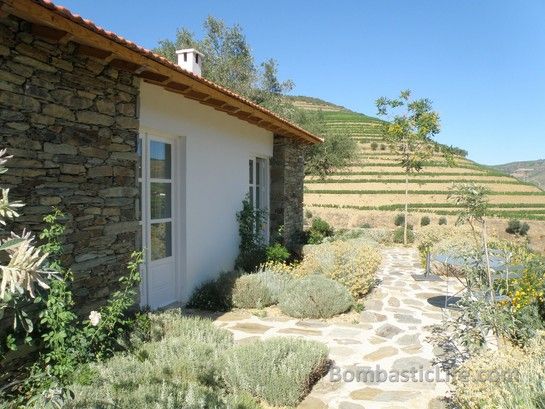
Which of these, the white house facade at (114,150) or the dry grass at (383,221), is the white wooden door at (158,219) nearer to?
the white house facade at (114,150)

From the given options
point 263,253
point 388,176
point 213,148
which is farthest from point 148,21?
point 388,176

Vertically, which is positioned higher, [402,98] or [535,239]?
[402,98]

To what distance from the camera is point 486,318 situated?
4.25 m

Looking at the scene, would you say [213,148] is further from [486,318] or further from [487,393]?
[487,393]

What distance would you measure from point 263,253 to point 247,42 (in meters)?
9.89

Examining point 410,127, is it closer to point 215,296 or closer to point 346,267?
point 346,267

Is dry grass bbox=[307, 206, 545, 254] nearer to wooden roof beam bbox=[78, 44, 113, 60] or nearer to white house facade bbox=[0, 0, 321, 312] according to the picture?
white house facade bbox=[0, 0, 321, 312]

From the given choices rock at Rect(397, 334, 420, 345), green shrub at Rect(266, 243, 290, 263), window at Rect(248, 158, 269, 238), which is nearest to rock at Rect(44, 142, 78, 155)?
rock at Rect(397, 334, 420, 345)

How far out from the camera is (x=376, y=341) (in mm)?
5191

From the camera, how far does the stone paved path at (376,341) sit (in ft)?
12.3

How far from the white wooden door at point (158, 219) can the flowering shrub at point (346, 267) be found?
2.75 metres

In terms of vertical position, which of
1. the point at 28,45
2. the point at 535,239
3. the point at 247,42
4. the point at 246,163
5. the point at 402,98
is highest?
the point at 247,42

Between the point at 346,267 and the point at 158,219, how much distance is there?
341 centimetres

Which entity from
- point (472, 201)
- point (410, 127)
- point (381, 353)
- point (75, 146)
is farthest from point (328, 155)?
point (75, 146)
